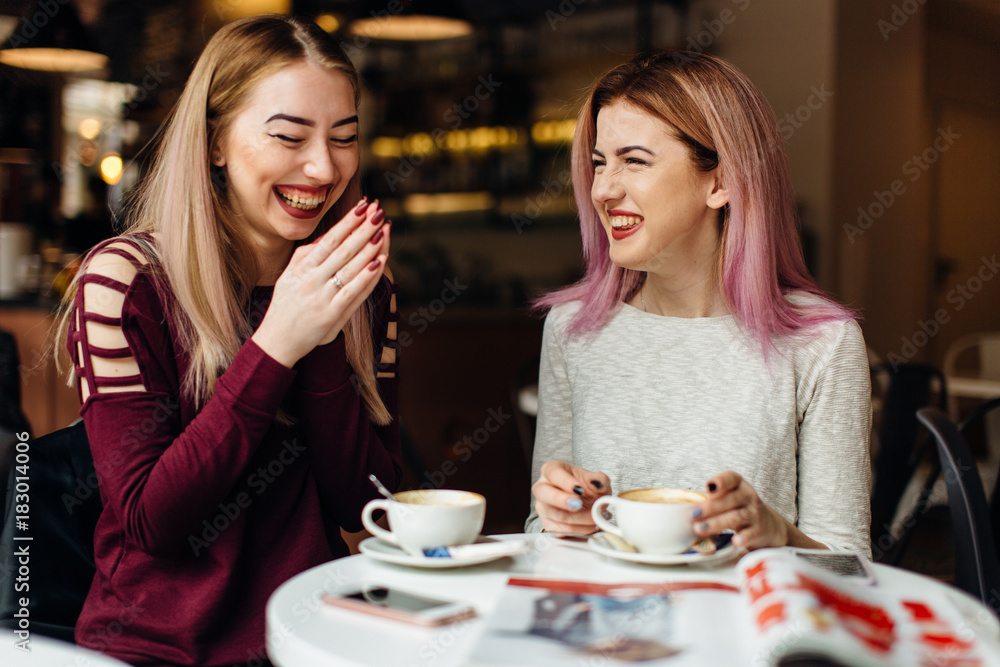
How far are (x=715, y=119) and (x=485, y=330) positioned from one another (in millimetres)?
2484

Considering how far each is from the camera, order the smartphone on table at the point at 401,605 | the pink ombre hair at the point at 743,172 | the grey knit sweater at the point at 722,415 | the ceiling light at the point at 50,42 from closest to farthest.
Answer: the smartphone on table at the point at 401,605 < the grey knit sweater at the point at 722,415 < the pink ombre hair at the point at 743,172 < the ceiling light at the point at 50,42

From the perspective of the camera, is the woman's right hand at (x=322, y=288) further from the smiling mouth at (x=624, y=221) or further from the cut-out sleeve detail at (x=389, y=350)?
the smiling mouth at (x=624, y=221)

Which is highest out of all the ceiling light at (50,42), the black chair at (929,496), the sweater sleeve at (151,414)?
the ceiling light at (50,42)

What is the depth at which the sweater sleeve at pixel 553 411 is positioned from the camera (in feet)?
5.40

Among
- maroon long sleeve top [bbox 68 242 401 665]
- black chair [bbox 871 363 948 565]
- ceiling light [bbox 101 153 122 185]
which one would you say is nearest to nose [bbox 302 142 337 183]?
maroon long sleeve top [bbox 68 242 401 665]

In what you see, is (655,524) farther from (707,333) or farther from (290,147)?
(290,147)

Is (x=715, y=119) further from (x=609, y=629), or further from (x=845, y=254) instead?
(x=845, y=254)

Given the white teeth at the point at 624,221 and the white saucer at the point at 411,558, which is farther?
the white teeth at the point at 624,221

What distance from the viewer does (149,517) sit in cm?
114

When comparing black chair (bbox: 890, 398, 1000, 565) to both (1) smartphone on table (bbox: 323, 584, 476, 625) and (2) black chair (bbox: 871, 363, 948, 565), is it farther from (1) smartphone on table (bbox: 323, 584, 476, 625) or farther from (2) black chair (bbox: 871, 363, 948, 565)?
(1) smartphone on table (bbox: 323, 584, 476, 625)

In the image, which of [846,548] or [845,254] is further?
[845,254]

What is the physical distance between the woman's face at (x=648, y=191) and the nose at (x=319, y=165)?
0.47 metres

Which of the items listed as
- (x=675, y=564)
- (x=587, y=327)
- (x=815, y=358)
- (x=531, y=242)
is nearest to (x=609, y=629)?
(x=675, y=564)

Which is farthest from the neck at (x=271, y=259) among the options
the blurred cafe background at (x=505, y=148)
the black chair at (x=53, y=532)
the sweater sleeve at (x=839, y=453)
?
the blurred cafe background at (x=505, y=148)
